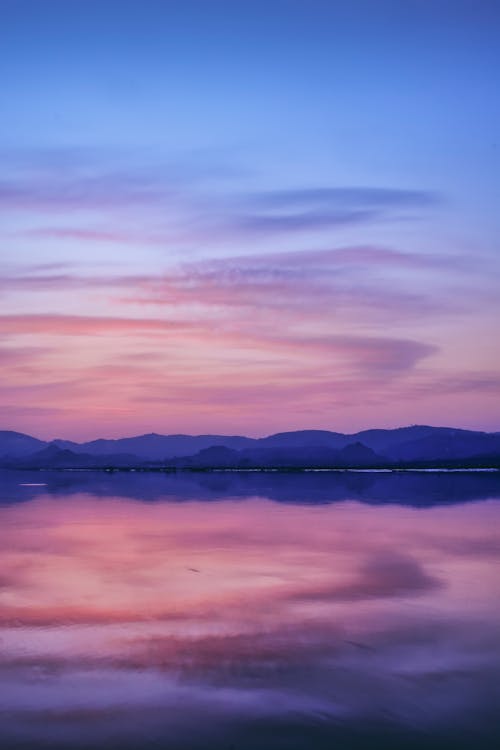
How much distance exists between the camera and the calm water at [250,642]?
7.29 metres

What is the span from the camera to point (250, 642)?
10.1 m

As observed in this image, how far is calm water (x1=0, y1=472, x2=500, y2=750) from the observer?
7.29 metres

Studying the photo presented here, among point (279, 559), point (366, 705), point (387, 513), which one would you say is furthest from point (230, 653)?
point (387, 513)

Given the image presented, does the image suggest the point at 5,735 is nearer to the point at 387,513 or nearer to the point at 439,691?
the point at 439,691

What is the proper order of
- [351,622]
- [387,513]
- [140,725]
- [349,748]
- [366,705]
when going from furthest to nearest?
[387,513] < [351,622] < [366,705] < [140,725] < [349,748]

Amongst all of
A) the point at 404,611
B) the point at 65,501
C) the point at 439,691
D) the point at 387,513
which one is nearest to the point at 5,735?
the point at 439,691

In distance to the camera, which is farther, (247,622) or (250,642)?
(247,622)

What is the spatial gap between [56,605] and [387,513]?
1793cm

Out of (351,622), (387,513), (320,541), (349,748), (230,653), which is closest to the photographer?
(349,748)

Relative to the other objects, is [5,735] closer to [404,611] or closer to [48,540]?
[404,611]

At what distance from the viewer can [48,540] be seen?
20.6 metres

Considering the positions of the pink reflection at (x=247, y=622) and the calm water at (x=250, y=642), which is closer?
the calm water at (x=250, y=642)

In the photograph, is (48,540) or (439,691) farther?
(48,540)

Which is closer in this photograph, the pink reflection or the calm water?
the calm water
